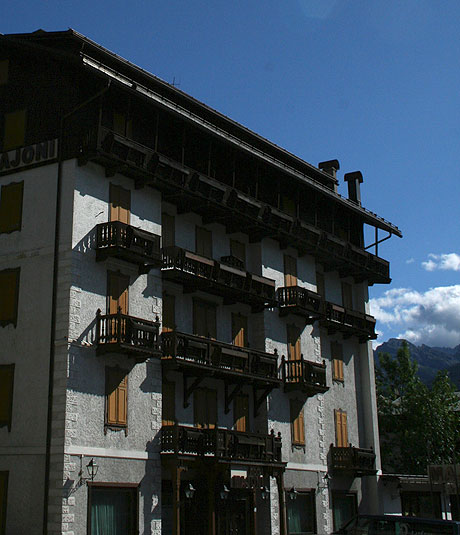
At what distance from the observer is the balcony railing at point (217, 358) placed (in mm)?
35406

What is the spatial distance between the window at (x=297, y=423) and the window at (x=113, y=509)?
12565 mm

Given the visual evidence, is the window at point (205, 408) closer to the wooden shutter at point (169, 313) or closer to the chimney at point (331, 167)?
the wooden shutter at point (169, 313)

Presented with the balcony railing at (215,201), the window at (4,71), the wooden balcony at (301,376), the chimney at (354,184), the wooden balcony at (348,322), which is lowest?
the wooden balcony at (301,376)

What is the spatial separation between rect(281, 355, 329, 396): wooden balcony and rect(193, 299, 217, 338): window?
5384 millimetres

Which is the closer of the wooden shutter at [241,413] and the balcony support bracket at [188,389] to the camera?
the balcony support bracket at [188,389]

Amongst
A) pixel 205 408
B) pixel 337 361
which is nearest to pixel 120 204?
pixel 205 408

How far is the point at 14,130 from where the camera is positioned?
35.9 meters

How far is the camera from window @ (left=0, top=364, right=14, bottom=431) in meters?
31.7

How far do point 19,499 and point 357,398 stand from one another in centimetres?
2548

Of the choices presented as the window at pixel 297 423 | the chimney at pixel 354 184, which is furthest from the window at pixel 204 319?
the chimney at pixel 354 184

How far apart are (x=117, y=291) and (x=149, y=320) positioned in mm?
1961

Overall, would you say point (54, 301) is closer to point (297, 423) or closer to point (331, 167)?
point (297, 423)

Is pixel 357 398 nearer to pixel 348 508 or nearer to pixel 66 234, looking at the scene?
pixel 348 508

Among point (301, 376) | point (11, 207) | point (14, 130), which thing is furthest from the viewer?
point (301, 376)
